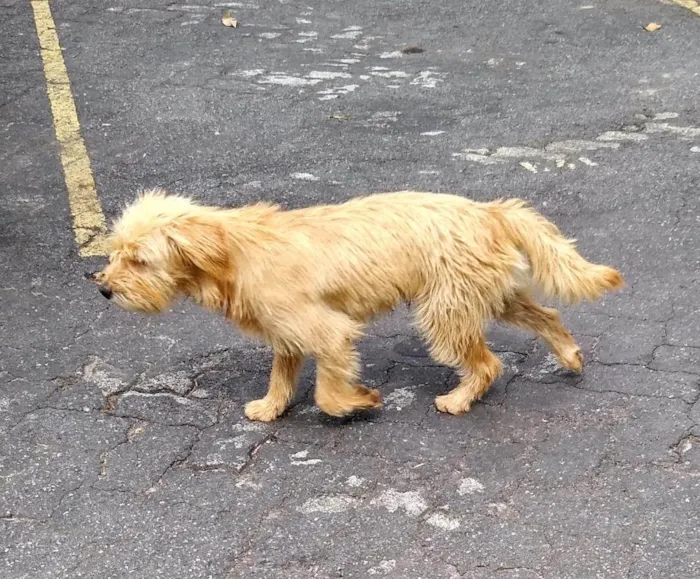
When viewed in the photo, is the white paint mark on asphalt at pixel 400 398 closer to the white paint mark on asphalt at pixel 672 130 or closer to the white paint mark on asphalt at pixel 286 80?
the white paint mark on asphalt at pixel 672 130

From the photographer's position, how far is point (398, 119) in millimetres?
8023

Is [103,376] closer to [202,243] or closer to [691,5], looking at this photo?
[202,243]

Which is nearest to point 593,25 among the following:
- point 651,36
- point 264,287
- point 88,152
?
point 651,36

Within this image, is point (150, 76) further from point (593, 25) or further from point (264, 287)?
point (264, 287)

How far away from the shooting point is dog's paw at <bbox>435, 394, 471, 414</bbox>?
466cm

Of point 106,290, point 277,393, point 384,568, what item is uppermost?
point 106,290

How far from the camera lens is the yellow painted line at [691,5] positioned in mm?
10734

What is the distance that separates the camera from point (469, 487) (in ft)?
13.7

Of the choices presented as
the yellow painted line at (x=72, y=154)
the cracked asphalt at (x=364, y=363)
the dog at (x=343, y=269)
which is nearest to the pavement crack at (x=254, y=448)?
the cracked asphalt at (x=364, y=363)

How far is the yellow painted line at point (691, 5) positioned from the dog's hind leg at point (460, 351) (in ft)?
24.5

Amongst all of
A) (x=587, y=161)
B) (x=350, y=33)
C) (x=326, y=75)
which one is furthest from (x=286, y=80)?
(x=587, y=161)

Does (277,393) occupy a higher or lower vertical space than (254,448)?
higher

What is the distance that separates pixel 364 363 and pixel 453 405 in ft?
2.06

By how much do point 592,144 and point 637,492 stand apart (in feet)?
13.0
